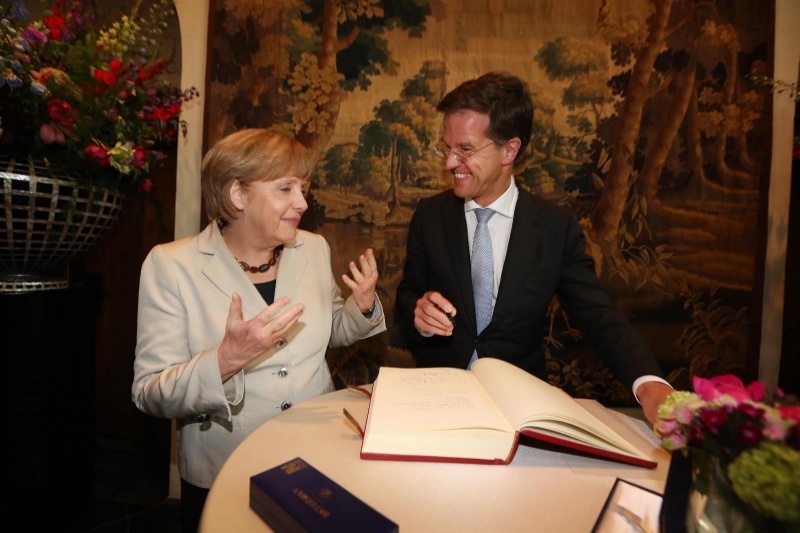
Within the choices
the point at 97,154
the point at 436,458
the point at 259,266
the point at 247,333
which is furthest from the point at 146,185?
the point at 436,458

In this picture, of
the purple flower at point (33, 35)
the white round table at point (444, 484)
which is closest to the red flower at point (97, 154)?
the purple flower at point (33, 35)

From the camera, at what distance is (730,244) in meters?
2.76

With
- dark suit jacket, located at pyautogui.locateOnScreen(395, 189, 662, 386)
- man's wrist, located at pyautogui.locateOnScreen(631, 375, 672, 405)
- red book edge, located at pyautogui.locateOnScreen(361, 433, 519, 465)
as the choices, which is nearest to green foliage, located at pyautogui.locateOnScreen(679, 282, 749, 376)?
dark suit jacket, located at pyautogui.locateOnScreen(395, 189, 662, 386)

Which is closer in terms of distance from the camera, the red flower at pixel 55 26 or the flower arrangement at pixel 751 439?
the flower arrangement at pixel 751 439

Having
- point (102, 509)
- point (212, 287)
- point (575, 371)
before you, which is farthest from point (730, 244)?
point (102, 509)

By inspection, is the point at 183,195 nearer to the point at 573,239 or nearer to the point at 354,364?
the point at 354,364

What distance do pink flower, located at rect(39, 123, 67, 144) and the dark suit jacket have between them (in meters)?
1.55

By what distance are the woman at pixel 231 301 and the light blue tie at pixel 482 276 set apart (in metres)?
0.49

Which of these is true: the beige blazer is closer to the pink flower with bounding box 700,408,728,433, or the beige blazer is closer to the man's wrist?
the man's wrist

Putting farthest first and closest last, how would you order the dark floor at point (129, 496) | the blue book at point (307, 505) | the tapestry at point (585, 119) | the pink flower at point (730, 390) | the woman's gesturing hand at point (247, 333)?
the tapestry at point (585, 119), the dark floor at point (129, 496), the woman's gesturing hand at point (247, 333), the blue book at point (307, 505), the pink flower at point (730, 390)

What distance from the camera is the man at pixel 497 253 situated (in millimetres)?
1969

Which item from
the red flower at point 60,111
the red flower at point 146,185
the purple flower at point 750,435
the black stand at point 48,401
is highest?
the red flower at point 60,111

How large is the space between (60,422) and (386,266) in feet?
6.03

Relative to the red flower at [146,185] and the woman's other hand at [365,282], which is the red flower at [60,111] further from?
the woman's other hand at [365,282]
